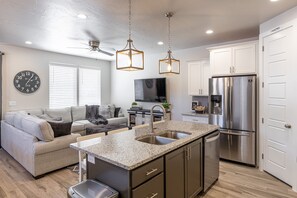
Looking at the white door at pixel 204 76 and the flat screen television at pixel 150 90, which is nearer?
the white door at pixel 204 76

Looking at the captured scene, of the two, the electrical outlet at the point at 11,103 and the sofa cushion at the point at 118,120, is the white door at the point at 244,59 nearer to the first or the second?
the sofa cushion at the point at 118,120

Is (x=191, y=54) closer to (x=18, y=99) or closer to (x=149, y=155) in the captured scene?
(x=149, y=155)

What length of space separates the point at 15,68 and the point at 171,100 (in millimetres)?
4666

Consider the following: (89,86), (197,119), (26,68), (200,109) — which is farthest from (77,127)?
(200,109)

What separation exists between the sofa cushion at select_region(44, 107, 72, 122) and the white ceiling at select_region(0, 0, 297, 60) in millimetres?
2003

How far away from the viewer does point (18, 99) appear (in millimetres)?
5238

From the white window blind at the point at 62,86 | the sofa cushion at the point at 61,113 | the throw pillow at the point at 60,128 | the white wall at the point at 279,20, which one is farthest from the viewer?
the white window blind at the point at 62,86

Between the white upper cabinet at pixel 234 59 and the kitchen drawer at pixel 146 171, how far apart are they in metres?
3.13

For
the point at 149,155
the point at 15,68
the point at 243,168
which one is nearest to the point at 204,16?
the point at 149,155

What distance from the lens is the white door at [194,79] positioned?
5.16 meters

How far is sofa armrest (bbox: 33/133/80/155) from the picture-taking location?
314cm

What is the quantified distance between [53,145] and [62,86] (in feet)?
11.2

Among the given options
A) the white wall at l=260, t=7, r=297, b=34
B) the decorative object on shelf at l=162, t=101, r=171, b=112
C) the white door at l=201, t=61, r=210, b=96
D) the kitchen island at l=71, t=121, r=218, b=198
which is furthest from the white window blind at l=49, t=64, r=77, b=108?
the white wall at l=260, t=7, r=297, b=34

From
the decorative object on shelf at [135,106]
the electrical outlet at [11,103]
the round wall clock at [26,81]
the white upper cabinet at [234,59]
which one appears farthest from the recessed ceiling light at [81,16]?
the decorative object on shelf at [135,106]
